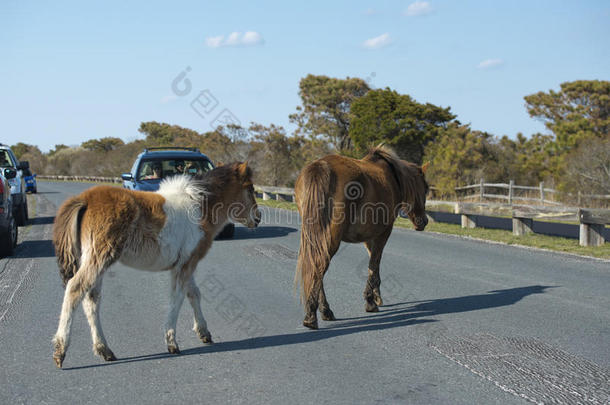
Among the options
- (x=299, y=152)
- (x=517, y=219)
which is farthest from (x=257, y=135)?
(x=517, y=219)

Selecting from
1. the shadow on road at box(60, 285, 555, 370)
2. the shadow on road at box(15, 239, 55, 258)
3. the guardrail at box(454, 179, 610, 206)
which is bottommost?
the shadow on road at box(60, 285, 555, 370)

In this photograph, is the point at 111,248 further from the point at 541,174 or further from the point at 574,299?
the point at 541,174

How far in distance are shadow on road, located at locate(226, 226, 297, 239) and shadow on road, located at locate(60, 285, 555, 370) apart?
722cm

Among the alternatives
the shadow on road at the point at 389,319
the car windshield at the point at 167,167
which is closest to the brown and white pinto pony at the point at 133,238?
the shadow on road at the point at 389,319

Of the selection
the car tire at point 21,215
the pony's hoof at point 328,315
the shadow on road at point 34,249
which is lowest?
the pony's hoof at point 328,315

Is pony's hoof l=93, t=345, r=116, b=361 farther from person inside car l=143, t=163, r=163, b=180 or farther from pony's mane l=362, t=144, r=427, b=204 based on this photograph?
person inside car l=143, t=163, r=163, b=180

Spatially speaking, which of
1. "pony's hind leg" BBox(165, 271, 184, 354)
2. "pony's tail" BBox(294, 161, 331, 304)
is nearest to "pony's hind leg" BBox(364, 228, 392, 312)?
"pony's tail" BBox(294, 161, 331, 304)

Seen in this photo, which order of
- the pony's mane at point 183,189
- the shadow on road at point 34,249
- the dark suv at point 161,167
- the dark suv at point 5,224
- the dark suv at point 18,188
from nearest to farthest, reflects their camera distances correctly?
the pony's mane at point 183,189 → the dark suv at point 5,224 → the shadow on road at point 34,249 → the dark suv at point 161,167 → the dark suv at point 18,188

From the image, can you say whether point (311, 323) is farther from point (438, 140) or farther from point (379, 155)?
point (438, 140)

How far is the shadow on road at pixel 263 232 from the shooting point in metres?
14.1

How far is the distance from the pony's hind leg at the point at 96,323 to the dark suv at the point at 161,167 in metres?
7.96

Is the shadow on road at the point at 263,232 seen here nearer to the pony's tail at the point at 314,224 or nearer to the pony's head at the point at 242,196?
the pony's head at the point at 242,196

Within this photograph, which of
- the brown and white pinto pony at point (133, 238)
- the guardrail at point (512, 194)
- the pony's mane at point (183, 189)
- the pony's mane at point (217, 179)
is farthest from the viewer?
the guardrail at point (512, 194)

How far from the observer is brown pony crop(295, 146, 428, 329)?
5922mm
